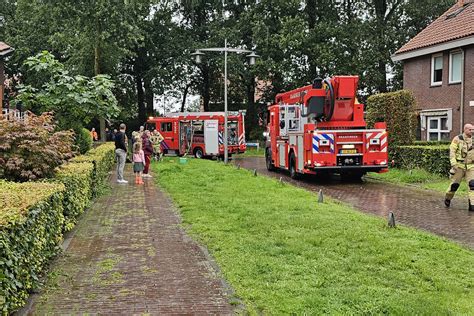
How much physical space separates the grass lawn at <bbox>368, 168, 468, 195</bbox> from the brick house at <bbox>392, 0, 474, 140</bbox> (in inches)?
263

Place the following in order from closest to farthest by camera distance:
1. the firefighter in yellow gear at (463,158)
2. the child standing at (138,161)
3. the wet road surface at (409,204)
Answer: the wet road surface at (409,204), the firefighter in yellow gear at (463,158), the child standing at (138,161)

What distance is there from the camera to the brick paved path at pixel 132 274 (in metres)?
5.09

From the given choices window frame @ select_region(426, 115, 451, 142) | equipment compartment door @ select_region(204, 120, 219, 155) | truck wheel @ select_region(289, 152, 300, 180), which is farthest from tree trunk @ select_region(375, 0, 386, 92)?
truck wheel @ select_region(289, 152, 300, 180)

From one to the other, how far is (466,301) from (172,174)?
13.5 meters

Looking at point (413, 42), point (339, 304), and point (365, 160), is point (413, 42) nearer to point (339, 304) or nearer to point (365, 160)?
point (365, 160)

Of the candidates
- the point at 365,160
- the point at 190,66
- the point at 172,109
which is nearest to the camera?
the point at 365,160

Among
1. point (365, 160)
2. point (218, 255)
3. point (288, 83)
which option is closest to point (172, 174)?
point (365, 160)

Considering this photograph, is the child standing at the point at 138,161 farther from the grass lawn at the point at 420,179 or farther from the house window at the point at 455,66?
the house window at the point at 455,66

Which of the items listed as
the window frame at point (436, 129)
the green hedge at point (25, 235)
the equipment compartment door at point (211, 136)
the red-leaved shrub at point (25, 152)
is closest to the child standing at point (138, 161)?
the red-leaved shrub at point (25, 152)

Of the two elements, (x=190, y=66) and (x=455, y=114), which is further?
(x=190, y=66)

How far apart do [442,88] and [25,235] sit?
2198 cm

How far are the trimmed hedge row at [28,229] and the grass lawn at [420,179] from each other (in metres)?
10.1

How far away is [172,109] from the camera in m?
48.8

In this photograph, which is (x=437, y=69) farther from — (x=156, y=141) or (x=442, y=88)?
(x=156, y=141)
